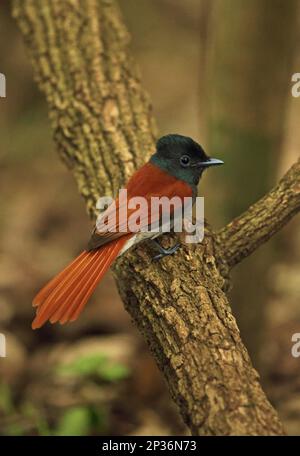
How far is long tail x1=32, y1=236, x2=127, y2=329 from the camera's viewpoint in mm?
2779

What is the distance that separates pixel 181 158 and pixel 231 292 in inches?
40.2

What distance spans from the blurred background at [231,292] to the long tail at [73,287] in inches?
44.4

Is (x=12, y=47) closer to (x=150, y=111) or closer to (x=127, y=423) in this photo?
(x=150, y=111)

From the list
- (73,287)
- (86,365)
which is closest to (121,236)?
(73,287)

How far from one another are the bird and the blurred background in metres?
0.65

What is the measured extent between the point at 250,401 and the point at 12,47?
258 inches

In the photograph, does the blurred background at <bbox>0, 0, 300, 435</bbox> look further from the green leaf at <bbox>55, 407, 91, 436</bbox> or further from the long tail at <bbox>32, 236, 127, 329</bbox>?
the long tail at <bbox>32, 236, 127, 329</bbox>

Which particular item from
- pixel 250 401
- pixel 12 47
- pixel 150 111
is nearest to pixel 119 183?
pixel 150 111

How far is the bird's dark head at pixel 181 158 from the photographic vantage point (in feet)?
10.7

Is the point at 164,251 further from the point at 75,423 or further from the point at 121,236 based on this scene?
the point at 75,423

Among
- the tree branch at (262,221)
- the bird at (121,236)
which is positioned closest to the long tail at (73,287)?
the bird at (121,236)

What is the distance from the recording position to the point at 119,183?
3422 mm

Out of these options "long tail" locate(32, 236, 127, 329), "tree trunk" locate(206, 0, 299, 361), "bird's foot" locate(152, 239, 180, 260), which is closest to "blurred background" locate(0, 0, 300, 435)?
"tree trunk" locate(206, 0, 299, 361)

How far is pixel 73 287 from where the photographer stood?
2.85 meters
